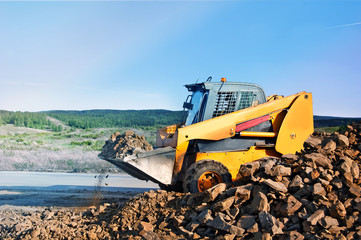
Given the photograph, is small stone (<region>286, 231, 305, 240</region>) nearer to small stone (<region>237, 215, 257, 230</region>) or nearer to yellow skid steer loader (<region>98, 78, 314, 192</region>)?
small stone (<region>237, 215, 257, 230</region>)

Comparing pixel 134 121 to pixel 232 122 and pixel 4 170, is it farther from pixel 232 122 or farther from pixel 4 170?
pixel 232 122

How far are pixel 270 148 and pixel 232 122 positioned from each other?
1.09 metres


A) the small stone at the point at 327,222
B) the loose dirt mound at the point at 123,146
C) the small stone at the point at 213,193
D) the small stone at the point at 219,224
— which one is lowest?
the small stone at the point at 219,224

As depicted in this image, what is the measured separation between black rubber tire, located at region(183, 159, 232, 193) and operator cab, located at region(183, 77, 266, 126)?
3.85 ft

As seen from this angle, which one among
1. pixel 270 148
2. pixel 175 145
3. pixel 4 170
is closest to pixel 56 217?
pixel 175 145

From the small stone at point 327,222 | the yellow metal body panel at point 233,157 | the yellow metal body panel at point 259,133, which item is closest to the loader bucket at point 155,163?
the yellow metal body panel at point 259,133

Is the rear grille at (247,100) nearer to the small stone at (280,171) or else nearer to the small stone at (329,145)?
the small stone at (329,145)

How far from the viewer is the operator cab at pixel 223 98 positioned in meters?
8.28

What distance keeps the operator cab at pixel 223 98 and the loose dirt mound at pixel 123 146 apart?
1.33 m

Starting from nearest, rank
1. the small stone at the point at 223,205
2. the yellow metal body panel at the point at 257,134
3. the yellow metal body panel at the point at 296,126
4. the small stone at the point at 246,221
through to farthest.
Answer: the small stone at the point at 246,221 < the small stone at the point at 223,205 < the yellow metal body panel at the point at 257,134 < the yellow metal body panel at the point at 296,126

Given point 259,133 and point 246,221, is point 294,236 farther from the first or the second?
point 259,133

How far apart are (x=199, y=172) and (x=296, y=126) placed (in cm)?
258

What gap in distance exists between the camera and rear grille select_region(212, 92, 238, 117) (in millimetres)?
8344

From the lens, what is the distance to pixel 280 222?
5.34 meters
